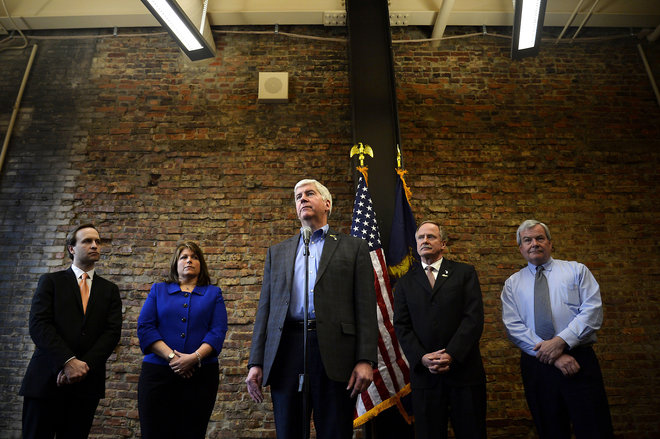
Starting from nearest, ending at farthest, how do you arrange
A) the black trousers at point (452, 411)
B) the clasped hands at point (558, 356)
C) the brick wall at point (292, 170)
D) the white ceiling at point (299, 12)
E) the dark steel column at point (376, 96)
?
the black trousers at point (452, 411) → the clasped hands at point (558, 356) → the dark steel column at point (376, 96) → the brick wall at point (292, 170) → the white ceiling at point (299, 12)

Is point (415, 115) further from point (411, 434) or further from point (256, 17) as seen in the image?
point (411, 434)

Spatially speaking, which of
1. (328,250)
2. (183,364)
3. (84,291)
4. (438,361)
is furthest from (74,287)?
→ (438,361)

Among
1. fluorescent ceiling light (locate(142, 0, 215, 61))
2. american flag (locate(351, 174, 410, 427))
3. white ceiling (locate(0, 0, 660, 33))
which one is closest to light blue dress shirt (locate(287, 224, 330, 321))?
american flag (locate(351, 174, 410, 427))

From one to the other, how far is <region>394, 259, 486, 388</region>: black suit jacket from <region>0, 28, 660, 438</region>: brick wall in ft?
4.82

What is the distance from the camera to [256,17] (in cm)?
502

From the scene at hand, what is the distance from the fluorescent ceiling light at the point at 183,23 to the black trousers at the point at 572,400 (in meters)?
3.62

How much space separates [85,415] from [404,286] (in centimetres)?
202

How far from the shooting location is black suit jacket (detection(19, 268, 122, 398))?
2.52 m

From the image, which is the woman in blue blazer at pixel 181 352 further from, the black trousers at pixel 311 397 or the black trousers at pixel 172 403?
the black trousers at pixel 311 397

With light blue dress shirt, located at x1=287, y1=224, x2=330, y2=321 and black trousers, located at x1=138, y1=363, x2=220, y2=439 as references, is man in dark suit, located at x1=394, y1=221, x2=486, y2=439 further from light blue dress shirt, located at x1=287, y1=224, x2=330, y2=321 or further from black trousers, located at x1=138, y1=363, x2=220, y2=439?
black trousers, located at x1=138, y1=363, x2=220, y2=439

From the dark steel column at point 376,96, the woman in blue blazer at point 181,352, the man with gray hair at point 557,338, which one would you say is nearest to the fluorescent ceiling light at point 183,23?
the dark steel column at point 376,96

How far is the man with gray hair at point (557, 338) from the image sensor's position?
99.1 inches

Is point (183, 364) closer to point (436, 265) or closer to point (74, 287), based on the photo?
point (74, 287)

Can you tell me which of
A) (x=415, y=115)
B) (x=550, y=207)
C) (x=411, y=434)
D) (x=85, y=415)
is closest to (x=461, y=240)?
(x=550, y=207)
